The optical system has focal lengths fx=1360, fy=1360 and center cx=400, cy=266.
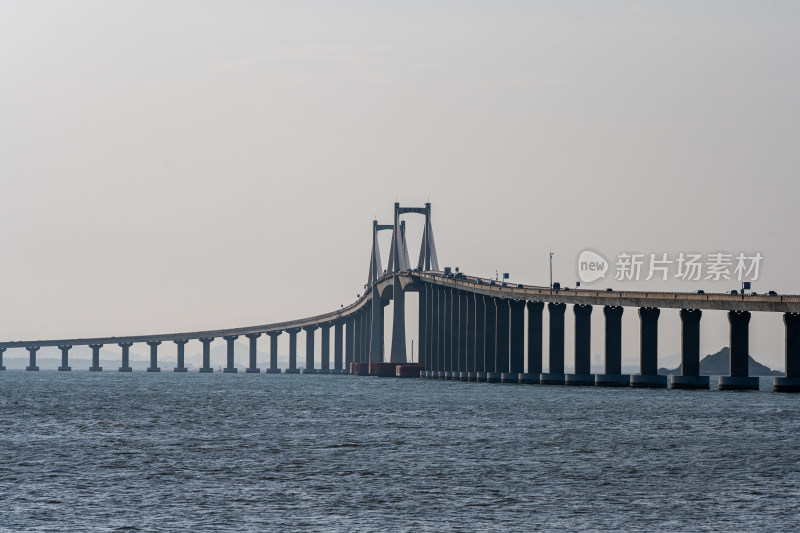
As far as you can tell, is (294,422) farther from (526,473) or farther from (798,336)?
(798,336)

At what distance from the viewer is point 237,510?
40.2m

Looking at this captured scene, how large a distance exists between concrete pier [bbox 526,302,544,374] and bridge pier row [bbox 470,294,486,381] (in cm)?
1811

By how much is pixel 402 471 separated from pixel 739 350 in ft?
266

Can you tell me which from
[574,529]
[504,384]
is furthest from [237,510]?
[504,384]

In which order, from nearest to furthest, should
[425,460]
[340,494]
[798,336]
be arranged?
[340,494]
[425,460]
[798,336]

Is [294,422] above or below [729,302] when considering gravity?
below

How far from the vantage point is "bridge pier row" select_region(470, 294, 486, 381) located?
18488 cm

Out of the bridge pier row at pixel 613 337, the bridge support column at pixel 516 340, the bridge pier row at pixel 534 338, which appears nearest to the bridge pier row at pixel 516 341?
the bridge support column at pixel 516 340

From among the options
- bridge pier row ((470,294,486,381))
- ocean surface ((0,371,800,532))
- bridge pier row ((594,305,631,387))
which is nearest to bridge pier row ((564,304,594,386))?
bridge pier row ((594,305,631,387))

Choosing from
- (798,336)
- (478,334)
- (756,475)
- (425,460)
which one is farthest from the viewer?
(478,334)

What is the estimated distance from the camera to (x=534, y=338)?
166 m

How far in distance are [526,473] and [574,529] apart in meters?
13.7

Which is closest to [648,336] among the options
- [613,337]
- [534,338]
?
[613,337]

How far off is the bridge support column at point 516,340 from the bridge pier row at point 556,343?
11206mm
